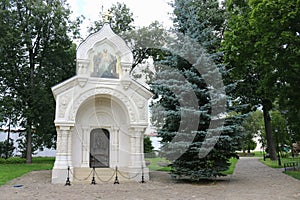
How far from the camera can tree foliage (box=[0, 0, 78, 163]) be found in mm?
24781

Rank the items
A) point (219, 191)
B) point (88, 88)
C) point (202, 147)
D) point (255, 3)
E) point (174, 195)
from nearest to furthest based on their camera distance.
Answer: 1. point (174, 195)
2. point (219, 191)
3. point (202, 147)
4. point (255, 3)
5. point (88, 88)

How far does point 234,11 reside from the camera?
57.1ft

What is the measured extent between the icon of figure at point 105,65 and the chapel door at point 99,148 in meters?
3.38

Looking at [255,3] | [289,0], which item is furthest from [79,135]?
[289,0]

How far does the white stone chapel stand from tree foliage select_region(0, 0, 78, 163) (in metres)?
10.2

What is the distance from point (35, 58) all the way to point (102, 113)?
14090 millimetres

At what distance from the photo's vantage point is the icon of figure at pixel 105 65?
1573 cm

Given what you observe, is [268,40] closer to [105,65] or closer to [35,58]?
[105,65]

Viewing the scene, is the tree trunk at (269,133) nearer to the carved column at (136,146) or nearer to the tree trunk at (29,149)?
the carved column at (136,146)

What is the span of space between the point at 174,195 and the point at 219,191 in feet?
6.43

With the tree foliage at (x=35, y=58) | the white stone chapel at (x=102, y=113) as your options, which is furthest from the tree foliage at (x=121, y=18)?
the white stone chapel at (x=102, y=113)

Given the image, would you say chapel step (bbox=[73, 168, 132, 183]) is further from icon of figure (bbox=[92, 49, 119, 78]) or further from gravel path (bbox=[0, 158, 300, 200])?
icon of figure (bbox=[92, 49, 119, 78])

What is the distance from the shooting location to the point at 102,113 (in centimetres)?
1658

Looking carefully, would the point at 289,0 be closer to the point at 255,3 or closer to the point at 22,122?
the point at 255,3
